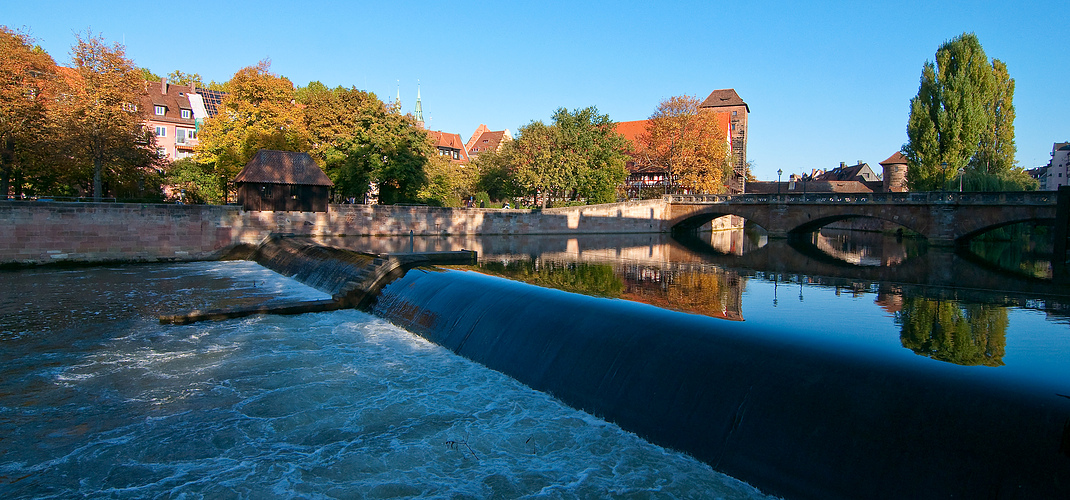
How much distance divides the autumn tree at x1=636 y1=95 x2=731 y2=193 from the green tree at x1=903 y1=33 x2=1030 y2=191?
58.0ft

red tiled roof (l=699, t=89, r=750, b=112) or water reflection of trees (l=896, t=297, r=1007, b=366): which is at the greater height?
red tiled roof (l=699, t=89, r=750, b=112)

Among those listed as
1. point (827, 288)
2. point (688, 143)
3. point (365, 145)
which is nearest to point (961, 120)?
point (688, 143)

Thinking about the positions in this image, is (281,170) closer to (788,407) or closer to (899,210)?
(788,407)

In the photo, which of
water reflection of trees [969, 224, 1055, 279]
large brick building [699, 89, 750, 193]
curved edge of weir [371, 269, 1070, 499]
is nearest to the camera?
curved edge of weir [371, 269, 1070, 499]

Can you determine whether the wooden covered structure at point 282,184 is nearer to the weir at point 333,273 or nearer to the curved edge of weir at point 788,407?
the weir at point 333,273

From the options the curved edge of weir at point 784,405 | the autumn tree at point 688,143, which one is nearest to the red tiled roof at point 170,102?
the autumn tree at point 688,143

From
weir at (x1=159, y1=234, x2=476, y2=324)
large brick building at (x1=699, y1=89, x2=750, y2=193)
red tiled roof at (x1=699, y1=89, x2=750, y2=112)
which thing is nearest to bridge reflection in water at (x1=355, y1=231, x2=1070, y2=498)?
weir at (x1=159, y1=234, x2=476, y2=324)

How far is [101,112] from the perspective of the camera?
2911 cm

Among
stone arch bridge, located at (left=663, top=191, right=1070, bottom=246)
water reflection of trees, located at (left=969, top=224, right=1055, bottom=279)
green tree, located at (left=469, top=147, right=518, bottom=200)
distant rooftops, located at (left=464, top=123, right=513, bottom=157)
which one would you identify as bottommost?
water reflection of trees, located at (left=969, top=224, right=1055, bottom=279)

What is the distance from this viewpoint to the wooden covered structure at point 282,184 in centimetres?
3459

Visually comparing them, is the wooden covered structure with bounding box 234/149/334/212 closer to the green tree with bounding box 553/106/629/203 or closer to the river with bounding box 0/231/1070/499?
the river with bounding box 0/231/1070/499

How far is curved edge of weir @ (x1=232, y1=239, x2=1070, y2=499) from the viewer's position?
4684 millimetres

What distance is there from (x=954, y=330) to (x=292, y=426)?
433 inches

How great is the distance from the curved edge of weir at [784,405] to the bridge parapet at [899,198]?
36951 millimetres
